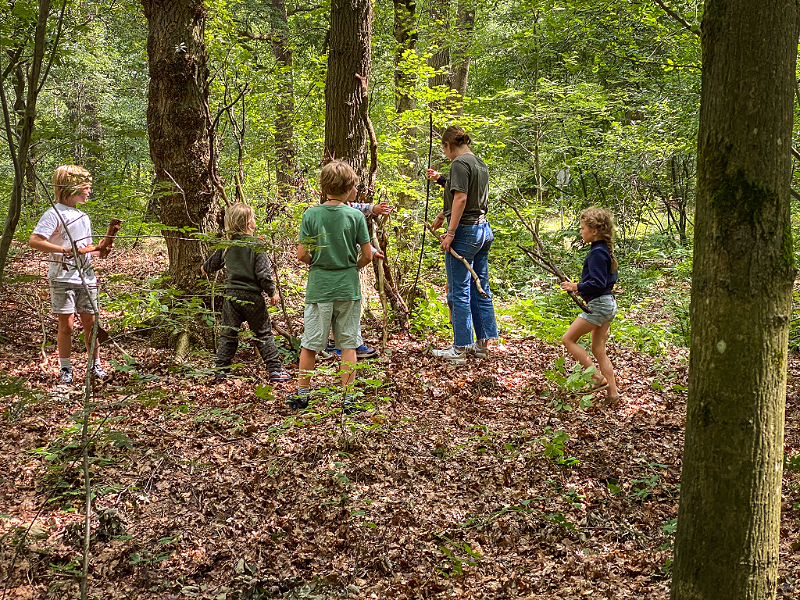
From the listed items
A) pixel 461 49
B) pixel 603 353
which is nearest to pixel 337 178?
pixel 603 353

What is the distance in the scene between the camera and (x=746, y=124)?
1938 mm

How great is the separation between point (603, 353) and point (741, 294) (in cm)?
344

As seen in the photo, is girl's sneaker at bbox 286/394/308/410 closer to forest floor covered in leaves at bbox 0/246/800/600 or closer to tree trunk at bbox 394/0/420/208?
forest floor covered in leaves at bbox 0/246/800/600

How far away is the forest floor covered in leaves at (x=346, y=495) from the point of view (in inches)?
117

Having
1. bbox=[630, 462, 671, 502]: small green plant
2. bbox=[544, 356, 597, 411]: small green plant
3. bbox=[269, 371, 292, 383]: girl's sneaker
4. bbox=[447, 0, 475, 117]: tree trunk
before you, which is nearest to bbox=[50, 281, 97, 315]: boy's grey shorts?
bbox=[269, 371, 292, 383]: girl's sneaker

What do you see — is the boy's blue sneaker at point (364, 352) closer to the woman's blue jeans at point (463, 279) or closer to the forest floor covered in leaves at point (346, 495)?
the forest floor covered in leaves at point (346, 495)

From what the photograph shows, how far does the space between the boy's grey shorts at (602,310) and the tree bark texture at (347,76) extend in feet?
9.97

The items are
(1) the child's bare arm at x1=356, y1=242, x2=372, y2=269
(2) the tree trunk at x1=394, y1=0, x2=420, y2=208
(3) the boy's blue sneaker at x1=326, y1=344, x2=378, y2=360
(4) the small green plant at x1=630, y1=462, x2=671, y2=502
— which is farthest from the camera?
(2) the tree trunk at x1=394, y1=0, x2=420, y2=208

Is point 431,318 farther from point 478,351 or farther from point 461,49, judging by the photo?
point 461,49

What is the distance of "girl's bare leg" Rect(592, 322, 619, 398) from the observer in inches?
207

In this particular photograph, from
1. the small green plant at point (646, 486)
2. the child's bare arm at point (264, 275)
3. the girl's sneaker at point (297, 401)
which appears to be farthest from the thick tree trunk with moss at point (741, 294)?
the child's bare arm at point (264, 275)

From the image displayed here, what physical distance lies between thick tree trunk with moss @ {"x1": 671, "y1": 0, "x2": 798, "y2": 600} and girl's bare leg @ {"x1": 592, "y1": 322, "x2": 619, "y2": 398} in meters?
3.26

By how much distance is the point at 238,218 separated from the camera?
209 inches

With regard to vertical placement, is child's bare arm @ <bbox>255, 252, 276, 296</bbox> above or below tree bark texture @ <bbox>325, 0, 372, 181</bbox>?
below
